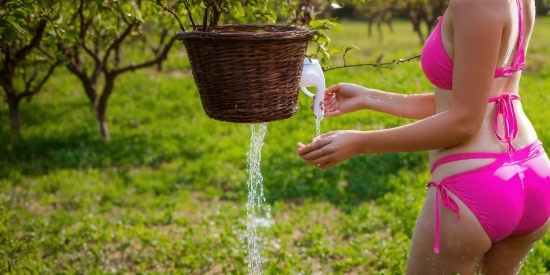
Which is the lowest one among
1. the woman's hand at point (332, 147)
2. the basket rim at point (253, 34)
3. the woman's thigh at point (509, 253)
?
the woman's thigh at point (509, 253)

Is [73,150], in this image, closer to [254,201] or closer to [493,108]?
[254,201]

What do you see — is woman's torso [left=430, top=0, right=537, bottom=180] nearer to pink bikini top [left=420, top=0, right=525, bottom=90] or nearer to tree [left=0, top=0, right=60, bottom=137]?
pink bikini top [left=420, top=0, right=525, bottom=90]

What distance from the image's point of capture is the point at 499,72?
229cm

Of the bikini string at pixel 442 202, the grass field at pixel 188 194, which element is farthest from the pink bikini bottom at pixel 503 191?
the grass field at pixel 188 194

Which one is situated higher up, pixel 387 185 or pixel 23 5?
pixel 23 5

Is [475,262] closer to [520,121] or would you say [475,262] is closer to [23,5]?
[520,121]

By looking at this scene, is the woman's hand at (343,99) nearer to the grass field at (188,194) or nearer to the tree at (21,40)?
the tree at (21,40)

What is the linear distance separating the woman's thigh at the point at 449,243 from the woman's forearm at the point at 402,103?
478 mm

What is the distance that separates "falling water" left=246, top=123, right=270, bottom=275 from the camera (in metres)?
2.91

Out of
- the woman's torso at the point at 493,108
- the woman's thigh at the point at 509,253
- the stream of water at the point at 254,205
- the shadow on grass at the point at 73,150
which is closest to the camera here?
the woman's torso at the point at 493,108

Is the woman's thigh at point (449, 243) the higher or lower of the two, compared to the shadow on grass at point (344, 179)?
higher

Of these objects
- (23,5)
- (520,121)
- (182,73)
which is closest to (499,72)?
(520,121)

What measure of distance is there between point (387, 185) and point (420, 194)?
1.83ft

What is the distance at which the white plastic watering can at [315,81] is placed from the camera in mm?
2633
